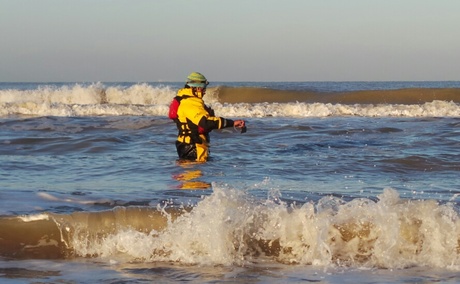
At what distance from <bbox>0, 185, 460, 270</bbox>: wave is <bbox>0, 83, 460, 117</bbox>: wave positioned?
58.4 ft

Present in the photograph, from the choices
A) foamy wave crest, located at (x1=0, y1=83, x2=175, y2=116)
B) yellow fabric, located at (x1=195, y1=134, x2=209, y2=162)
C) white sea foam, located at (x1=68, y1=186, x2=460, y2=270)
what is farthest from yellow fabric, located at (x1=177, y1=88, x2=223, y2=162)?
foamy wave crest, located at (x1=0, y1=83, x2=175, y2=116)

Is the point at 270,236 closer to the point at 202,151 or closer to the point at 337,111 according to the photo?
the point at 202,151

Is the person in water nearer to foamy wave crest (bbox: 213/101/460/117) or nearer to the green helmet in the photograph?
the green helmet

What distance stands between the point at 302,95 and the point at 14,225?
2804 centimetres

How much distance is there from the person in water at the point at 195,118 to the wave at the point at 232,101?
13.5 meters

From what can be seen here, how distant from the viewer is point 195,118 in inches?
415

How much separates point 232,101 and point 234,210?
27769 millimetres

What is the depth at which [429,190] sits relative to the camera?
9.23 meters

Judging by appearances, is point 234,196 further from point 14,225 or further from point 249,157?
point 249,157

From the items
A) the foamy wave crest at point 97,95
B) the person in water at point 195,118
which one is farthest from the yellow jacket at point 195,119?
the foamy wave crest at point 97,95

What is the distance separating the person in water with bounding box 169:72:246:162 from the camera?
1030 cm

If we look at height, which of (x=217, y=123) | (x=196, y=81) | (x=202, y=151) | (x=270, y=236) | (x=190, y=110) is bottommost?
(x=270, y=236)

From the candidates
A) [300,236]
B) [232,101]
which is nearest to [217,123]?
[300,236]

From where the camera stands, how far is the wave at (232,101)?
81.7ft
